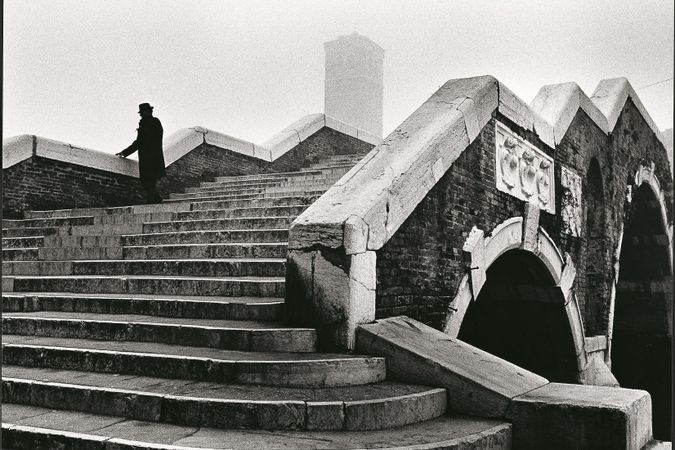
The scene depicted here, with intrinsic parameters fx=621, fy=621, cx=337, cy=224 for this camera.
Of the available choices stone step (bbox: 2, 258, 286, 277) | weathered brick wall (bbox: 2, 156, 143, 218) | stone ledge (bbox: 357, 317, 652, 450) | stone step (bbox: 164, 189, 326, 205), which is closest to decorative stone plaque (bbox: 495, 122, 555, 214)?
stone step (bbox: 164, 189, 326, 205)

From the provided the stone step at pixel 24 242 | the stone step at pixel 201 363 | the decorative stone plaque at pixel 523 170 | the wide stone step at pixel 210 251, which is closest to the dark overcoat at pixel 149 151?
the stone step at pixel 24 242

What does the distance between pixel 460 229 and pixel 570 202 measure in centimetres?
350

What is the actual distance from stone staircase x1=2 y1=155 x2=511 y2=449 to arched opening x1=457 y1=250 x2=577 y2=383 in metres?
3.78

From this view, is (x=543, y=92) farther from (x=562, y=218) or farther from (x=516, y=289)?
(x=516, y=289)

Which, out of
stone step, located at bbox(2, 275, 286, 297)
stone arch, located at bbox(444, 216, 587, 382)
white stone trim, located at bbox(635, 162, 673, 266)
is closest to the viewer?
stone step, located at bbox(2, 275, 286, 297)

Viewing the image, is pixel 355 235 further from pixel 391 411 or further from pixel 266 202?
pixel 266 202

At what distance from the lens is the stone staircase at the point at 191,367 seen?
2.96 meters

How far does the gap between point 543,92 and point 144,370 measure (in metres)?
6.62

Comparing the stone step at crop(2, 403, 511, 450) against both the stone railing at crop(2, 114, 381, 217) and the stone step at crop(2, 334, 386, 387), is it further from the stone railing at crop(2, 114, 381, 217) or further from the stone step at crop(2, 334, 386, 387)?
the stone railing at crop(2, 114, 381, 217)

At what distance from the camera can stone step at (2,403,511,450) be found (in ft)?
9.00

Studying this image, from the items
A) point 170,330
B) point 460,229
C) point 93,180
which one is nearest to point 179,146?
point 93,180

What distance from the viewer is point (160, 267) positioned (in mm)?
5539

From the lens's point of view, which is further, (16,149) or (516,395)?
(16,149)

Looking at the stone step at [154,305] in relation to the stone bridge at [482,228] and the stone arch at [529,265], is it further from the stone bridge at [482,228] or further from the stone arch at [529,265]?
the stone arch at [529,265]
